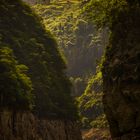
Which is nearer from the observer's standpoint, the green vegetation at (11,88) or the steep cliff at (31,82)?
the green vegetation at (11,88)

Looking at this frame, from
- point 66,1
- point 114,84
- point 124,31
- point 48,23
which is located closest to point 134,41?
point 124,31

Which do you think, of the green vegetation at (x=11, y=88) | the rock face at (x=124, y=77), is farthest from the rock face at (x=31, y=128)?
the rock face at (x=124, y=77)

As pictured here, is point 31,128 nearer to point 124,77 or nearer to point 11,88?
point 11,88

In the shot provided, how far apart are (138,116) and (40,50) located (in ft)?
62.0

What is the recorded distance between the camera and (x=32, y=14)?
3531 cm

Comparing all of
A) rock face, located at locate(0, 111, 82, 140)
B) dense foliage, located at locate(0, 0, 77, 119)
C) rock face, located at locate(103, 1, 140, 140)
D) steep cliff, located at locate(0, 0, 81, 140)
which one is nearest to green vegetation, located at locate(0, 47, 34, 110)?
steep cliff, located at locate(0, 0, 81, 140)

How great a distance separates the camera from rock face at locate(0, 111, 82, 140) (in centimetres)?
2052

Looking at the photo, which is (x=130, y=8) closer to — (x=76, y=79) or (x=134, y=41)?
(x=134, y=41)

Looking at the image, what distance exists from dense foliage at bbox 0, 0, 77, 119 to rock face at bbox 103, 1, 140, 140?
468 inches

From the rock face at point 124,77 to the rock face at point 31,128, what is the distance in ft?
21.0

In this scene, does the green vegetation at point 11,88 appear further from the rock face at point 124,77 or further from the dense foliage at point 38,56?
the rock face at point 124,77

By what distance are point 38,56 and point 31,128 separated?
947 cm

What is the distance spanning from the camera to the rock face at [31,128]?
20.5 m

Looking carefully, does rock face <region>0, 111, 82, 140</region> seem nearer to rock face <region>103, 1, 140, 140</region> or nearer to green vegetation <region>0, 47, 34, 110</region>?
green vegetation <region>0, 47, 34, 110</region>
